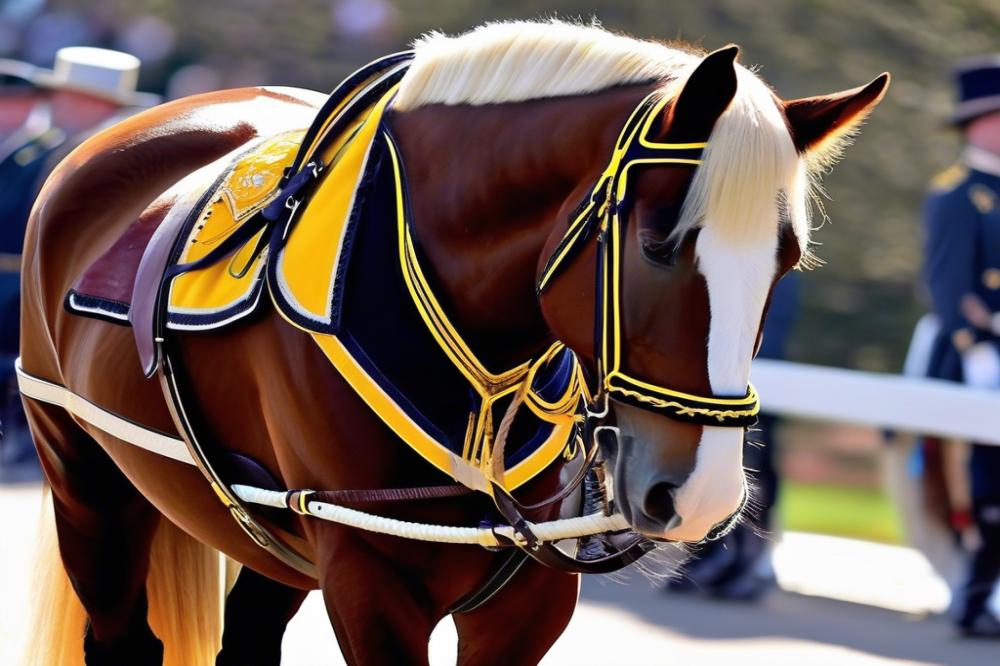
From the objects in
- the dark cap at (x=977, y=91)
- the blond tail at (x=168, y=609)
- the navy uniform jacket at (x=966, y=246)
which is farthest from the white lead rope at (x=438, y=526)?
the dark cap at (x=977, y=91)

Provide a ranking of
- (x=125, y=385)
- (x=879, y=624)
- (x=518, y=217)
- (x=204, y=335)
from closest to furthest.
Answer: (x=518, y=217) < (x=204, y=335) < (x=125, y=385) < (x=879, y=624)

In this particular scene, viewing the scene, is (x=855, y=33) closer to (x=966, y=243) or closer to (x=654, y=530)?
(x=966, y=243)

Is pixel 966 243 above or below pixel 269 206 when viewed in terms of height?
below

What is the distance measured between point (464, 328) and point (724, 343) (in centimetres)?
58

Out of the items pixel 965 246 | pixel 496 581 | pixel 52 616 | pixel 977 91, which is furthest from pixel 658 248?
pixel 977 91

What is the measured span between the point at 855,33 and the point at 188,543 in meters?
9.60

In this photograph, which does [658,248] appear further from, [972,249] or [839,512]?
[839,512]

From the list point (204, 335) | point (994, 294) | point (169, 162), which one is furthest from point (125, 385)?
point (994, 294)

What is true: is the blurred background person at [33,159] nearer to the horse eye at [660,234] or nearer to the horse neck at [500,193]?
the horse neck at [500,193]

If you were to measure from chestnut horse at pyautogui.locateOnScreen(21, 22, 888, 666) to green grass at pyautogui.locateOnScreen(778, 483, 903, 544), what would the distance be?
497 centimetres

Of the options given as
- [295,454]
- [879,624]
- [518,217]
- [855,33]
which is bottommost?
[879,624]

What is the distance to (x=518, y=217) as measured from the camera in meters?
2.62

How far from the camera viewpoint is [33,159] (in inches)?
348

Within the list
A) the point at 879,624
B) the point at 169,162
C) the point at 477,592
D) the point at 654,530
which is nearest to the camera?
the point at 654,530
